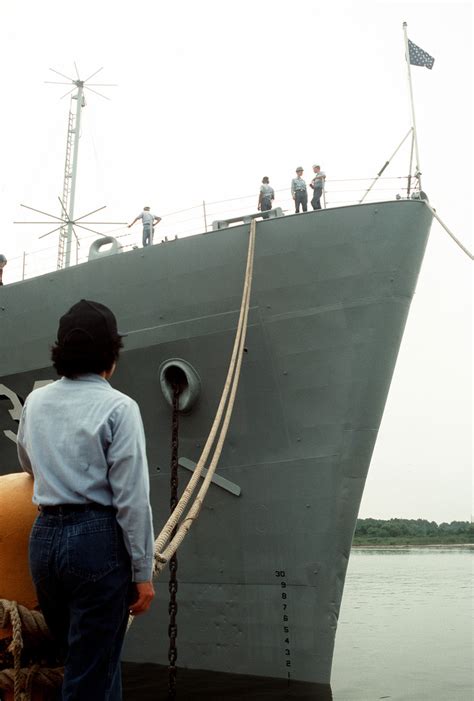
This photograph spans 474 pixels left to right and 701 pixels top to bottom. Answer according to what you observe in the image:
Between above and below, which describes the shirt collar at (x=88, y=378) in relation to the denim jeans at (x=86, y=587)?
above

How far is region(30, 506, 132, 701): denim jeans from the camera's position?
232 centimetres

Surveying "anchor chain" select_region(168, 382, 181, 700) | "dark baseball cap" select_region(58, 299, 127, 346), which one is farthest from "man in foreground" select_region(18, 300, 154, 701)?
"anchor chain" select_region(168, 382, 181, 700)

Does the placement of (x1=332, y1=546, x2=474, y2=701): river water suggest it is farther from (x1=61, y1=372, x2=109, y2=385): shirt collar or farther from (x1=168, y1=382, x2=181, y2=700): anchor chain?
(x1=61, y1=372, x2=109, y2=385): shirt collar

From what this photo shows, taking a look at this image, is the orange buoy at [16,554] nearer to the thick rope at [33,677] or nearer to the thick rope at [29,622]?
the thick rope at [29,622]

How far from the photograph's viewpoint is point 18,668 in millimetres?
2520

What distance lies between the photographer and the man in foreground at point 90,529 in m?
2.33

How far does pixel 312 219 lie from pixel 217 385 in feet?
6.99

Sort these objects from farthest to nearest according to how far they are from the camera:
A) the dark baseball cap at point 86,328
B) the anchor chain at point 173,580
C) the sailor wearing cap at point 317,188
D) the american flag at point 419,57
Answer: the american flag at point 419,57 → the sailor wearing cap at point 317,188 → the anchor chain at point 173,580 → the dark baseball cap at point 86,328

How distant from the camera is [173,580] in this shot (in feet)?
23.7

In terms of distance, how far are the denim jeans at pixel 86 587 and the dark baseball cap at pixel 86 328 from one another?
59 cm

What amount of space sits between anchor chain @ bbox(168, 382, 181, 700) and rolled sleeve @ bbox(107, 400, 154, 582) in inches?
196

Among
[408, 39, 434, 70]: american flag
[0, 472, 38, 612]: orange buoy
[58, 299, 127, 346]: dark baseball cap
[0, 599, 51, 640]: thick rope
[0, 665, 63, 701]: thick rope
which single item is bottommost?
[0, 665, 63, 701]: thick rope

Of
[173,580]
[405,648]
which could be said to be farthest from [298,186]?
[405,648]

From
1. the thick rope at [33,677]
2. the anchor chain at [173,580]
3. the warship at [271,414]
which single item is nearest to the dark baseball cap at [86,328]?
the thick rope at [33,677]
